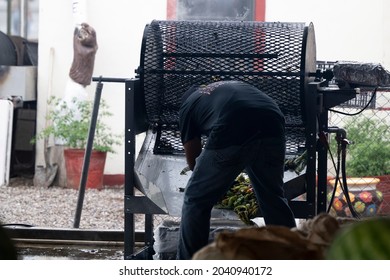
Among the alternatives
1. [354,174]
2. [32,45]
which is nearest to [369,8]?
[354,174]

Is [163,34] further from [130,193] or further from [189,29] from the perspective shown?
[130,193]

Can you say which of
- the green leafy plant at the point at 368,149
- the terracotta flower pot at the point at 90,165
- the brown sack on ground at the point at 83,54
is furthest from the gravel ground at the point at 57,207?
the green leafy plant at the point at 368,149

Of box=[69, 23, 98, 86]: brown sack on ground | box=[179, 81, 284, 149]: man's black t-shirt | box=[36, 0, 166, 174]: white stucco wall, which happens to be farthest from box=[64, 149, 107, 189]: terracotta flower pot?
box=[179, 81, 284, 149]: man's black t-shirt

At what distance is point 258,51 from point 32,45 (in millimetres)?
7515

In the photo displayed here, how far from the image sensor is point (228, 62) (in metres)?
5.82

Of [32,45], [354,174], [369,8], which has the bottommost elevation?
[354,174]

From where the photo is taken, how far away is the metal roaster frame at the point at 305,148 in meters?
5.61

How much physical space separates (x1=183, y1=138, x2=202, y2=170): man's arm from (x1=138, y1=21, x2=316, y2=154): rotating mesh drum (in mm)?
652

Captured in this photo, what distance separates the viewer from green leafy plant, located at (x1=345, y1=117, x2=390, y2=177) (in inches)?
347

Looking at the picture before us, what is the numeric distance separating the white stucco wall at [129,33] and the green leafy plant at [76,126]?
0.24 metres

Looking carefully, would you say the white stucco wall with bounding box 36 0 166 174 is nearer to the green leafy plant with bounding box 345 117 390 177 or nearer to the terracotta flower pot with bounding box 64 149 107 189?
the terracotta flower pot with bounding box 64 149 107 189

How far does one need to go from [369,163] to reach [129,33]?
405cm

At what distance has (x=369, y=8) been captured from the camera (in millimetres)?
10773

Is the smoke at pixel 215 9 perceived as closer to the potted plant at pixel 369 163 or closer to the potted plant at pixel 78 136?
the potted plant at pixel 78 136
